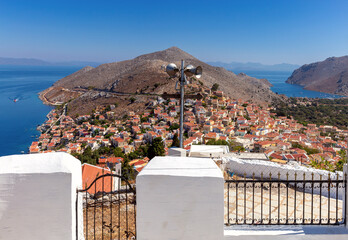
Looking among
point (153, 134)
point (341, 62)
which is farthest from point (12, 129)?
point (341, 62)

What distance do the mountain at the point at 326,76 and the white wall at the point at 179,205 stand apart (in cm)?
9669

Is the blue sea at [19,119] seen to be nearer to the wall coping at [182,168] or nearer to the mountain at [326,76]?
the wall coping at [182,168]

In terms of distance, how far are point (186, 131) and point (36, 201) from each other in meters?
30.3

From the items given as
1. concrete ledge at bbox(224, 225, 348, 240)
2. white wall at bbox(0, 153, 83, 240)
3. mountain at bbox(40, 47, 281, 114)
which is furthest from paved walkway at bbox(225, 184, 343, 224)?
mountain at bbox(40, 47, 281, 114)

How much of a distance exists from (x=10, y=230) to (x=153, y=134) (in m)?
28.3

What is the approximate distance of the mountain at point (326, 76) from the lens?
9462 centimetres

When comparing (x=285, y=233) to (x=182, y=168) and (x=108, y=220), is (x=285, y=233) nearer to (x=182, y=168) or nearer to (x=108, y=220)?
(x=182, y=168)

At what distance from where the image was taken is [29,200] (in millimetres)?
2371

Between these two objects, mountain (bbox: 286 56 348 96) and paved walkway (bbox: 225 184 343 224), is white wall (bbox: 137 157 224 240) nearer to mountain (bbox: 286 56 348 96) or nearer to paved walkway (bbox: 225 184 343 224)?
paved walkway (bbox: 225 184 343 224)

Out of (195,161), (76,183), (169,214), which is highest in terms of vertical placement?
(195,161)

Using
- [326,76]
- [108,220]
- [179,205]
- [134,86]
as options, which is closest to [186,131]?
[134,86]

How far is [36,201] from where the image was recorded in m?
2.38

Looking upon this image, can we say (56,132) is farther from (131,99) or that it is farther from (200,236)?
(200,236)

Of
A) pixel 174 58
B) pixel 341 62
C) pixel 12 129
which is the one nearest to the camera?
pixel 12 129
